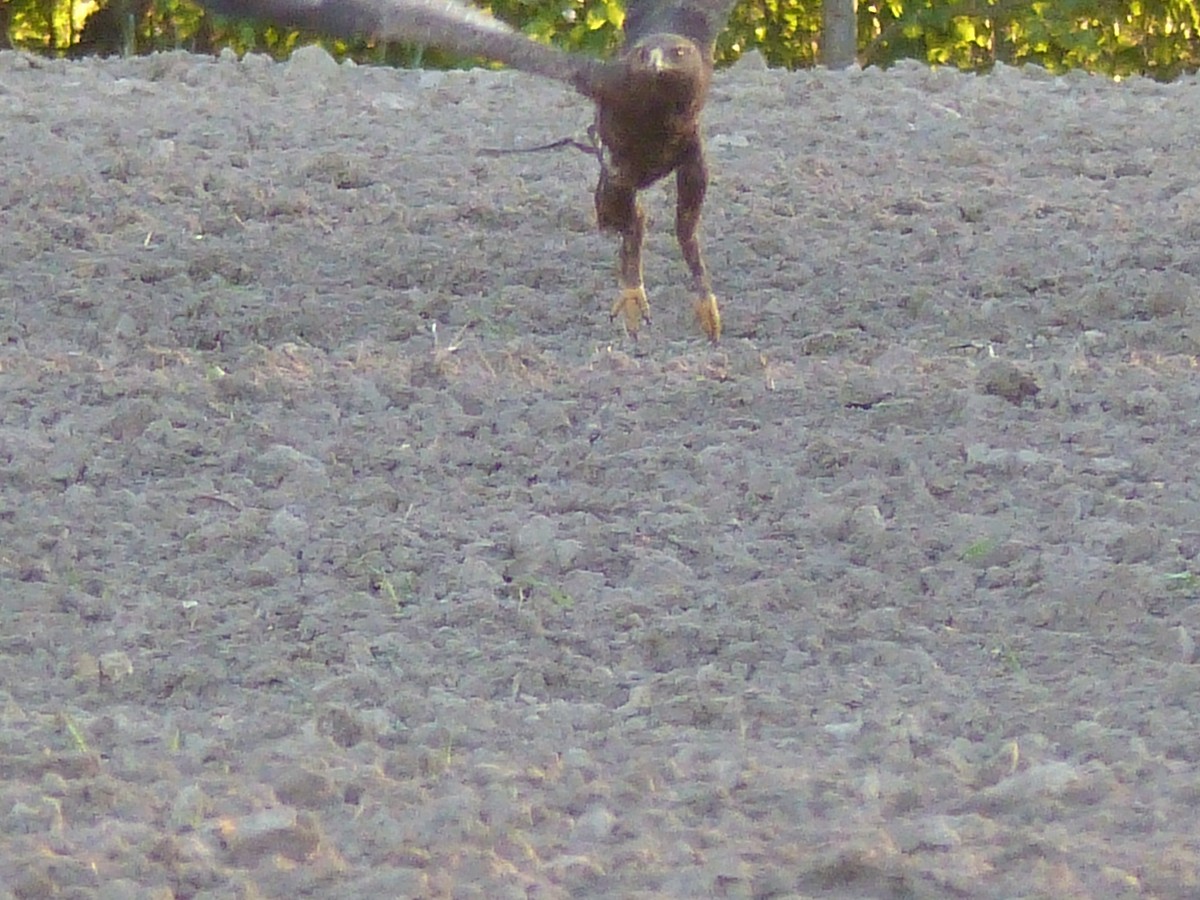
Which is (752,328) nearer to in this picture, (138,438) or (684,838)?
(138,438)

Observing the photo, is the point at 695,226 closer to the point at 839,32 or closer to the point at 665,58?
the point at 665,58

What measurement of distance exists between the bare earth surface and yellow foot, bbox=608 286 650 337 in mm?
89

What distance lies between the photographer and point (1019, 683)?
10.8 ft

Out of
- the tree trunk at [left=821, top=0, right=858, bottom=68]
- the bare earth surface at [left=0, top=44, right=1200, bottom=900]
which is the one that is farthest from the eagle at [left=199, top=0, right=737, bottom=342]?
the tree trunk at [left=821, top=0, right=858, bottom=68]

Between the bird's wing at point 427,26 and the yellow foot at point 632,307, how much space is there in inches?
29.5

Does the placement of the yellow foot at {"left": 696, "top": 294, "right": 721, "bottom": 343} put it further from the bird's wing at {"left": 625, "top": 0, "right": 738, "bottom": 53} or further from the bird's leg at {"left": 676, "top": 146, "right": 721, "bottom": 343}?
the bird's wing at {"left": 625, "top": 0, "right": 738, "bottom": 53}

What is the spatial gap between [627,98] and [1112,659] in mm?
1756

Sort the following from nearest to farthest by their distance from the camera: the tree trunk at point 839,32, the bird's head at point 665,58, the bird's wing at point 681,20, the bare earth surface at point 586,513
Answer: the bare earth surface at point 586,513 < the bird's head at point 665,58 < the bird's wing at point 681,20 < the tree trunk at point 839,32

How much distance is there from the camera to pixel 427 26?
4.26m

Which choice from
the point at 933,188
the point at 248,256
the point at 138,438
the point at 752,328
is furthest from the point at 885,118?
the point at 138,438

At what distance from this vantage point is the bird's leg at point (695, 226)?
4.74 m

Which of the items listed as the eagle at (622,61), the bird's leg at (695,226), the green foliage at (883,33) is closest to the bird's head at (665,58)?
the eagle at (622,61)

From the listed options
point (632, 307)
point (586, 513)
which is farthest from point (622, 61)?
point (586, 513)

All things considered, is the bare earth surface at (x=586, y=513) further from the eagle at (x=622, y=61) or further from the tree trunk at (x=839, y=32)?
the tree trunk at (x=839, y=32)
